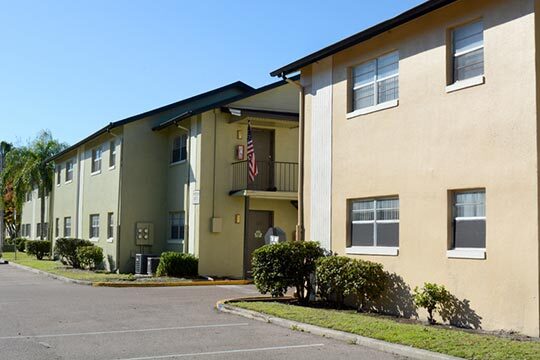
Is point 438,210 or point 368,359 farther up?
point 438,210

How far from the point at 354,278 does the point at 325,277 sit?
87 centimetres

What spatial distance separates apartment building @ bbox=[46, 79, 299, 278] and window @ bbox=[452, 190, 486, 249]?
456 inches

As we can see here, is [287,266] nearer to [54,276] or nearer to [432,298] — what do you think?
[432,298]

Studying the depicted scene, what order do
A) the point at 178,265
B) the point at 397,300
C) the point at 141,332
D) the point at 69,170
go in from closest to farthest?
the point at 141,332 → the point at 397,300 → the point at 178,265 → the point at 69,170

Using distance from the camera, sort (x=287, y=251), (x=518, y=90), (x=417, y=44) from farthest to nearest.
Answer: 1. (x=287, y=251)
2. (x=417, y=44)
3. (x=518, y=90)

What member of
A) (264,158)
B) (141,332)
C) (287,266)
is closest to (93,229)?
(264,158)

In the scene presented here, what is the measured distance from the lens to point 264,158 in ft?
79.8

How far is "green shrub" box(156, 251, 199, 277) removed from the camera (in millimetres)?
22547

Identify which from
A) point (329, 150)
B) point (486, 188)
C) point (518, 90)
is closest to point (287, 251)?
point (329, 150)

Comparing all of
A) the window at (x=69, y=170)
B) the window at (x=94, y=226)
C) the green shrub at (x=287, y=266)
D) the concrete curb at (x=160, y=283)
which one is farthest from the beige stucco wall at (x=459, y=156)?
the window at (x=69, y=170)

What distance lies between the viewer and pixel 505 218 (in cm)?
1077

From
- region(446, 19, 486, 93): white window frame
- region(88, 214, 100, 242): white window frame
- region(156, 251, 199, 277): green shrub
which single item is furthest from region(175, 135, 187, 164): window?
region(446, 19, 486, 93): white window frame

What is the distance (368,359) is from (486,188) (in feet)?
12.7

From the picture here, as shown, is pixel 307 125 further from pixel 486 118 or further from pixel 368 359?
pixel 368 359
